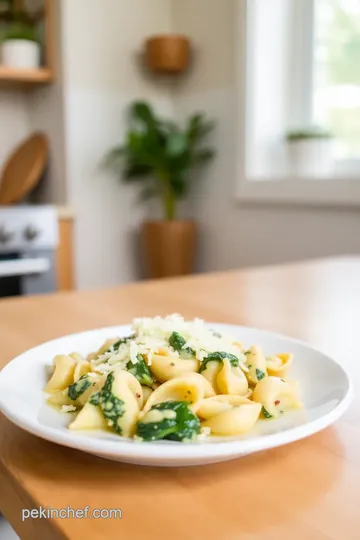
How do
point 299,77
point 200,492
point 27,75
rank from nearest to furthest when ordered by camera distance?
point 200,492, point 299,77, point 27,75

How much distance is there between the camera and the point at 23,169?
8.77 feet

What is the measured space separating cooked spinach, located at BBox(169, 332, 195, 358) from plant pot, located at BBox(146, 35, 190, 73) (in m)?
2.37

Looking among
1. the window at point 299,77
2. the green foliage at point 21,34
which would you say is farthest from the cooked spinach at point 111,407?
the green foliage at point 21,34

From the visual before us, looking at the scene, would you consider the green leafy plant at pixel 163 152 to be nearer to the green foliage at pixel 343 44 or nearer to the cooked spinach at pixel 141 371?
the green foliage at pixel 343 44

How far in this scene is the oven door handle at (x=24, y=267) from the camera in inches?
85.2

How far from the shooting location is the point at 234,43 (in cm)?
252

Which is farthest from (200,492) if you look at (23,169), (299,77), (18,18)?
(18,18)

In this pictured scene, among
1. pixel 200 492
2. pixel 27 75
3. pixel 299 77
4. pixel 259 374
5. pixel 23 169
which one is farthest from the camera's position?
pixel 23 169

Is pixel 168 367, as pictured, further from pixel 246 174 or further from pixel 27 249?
pixel 246 174

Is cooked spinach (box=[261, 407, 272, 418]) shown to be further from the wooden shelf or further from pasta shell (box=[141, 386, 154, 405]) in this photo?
the wooden shelf

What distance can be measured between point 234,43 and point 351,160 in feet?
2.37

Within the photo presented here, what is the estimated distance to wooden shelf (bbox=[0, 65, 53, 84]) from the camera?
2512mm

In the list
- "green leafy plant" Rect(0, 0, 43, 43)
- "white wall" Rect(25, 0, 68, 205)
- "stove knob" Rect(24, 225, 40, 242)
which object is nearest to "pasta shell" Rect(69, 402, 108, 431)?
"stove knob" Rect(24, 225, 40, 242)

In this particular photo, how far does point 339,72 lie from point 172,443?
2.20 metres
